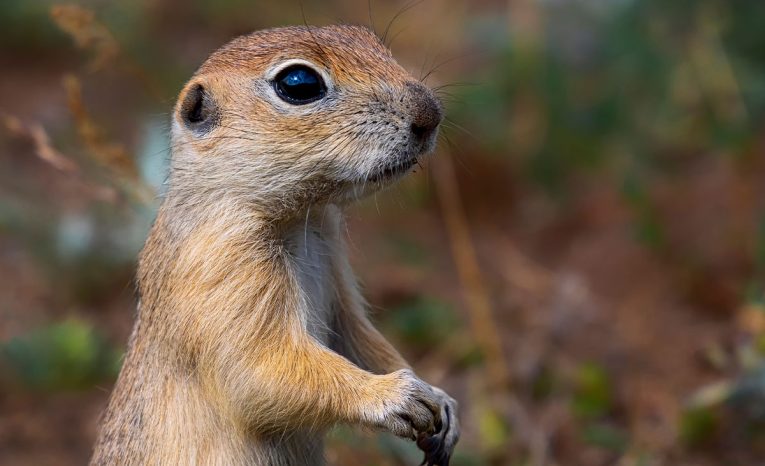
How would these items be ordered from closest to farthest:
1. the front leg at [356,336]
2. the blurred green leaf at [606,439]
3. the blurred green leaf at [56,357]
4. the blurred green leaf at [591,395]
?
the front leg at [356,336]
the blurred green leaf at [606,439]
the blurred green leaf at [56,357]
the blurred green leaf at [591,395]

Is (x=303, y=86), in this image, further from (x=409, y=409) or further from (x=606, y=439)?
(x=606, y=439)

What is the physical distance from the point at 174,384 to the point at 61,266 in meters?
3.06

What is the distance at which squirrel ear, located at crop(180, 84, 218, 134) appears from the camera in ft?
11.9

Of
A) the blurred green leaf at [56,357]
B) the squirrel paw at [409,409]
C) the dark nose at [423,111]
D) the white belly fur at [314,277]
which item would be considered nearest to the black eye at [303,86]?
the dark nose at [423,111]

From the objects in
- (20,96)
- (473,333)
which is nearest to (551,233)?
(473,333)

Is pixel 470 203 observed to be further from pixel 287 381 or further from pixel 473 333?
pixel 287 381

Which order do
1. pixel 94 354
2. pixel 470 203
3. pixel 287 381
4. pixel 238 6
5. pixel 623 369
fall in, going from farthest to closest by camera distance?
pixel 238 6, pixel 470 203, pixel 623 369, pixel 94 354, pixel 287 381

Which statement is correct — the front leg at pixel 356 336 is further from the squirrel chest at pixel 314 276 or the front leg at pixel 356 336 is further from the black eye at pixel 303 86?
the black eye at pixel 303 86

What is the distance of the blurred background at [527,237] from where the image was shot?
519cm

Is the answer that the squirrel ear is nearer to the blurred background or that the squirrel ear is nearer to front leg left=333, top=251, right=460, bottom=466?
front leg left=333, top=251, right=460, bottom=466

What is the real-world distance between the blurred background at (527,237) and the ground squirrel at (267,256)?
0.94 meters

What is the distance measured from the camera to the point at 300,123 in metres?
3.41

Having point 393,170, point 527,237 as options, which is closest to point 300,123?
point 393,170

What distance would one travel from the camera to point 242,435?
352 cm
